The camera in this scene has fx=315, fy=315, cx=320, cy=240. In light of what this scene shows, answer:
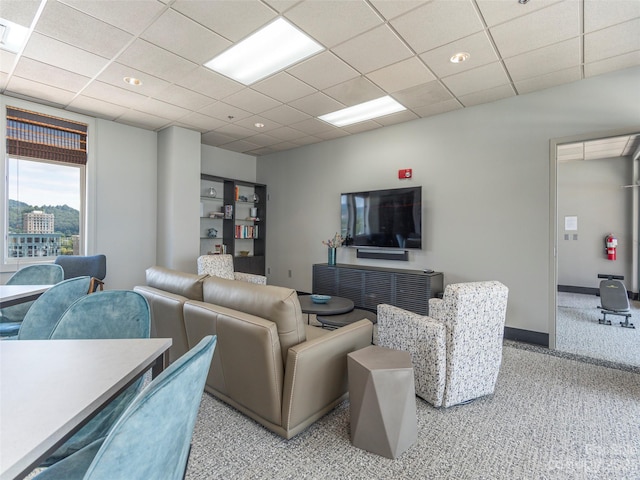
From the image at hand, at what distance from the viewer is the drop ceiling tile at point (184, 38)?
97.2 inches

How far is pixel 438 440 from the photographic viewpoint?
1890 millimetres

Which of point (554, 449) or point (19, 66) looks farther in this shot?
point (19, 66)

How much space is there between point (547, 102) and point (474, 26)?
1.72 m

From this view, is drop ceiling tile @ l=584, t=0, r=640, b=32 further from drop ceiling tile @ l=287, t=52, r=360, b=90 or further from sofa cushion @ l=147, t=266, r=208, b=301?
sofa cushion @ l=147, t=266, r=208, b=301

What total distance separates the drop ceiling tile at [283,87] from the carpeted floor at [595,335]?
4023 mm

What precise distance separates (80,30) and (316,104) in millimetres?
2402

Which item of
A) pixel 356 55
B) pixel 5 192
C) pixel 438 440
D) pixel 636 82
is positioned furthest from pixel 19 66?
pixel 636 82

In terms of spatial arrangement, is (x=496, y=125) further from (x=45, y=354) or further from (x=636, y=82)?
(x=45, y=354)

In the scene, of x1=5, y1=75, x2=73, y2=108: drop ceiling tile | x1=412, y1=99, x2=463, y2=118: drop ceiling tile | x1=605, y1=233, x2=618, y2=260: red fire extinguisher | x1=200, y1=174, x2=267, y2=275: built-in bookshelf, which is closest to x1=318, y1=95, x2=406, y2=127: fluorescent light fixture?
x1=412, y1=99, x2=463, y2=118: drop ceiling tile

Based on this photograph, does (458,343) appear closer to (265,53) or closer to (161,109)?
(265,53)

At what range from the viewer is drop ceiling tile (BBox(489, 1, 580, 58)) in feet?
7.61

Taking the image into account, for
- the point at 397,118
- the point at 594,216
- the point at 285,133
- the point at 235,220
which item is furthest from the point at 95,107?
the point at 594,216

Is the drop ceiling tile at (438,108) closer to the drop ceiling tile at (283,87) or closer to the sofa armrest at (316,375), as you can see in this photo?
the drop ceiling tile at (283,87)

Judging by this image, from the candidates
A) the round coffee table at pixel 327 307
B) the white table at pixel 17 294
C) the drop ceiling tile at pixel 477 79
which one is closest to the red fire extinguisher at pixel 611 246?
the drop ceiling tile at pixel 477 79
